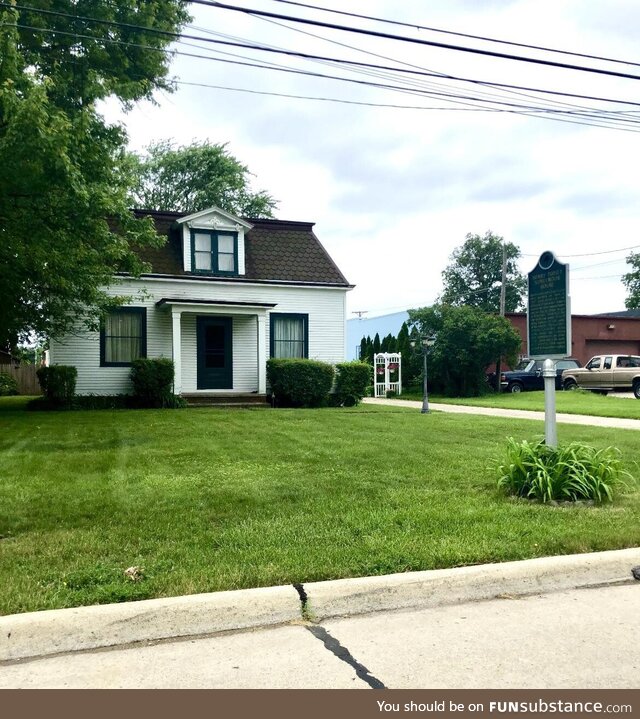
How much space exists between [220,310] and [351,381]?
4.59m

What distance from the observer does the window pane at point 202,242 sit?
2108cm

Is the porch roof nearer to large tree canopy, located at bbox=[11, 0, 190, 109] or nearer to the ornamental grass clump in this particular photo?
large tree canopy, located at bbox=[11, 0, 190, 109]

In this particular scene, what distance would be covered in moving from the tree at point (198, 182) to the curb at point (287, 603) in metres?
39.1

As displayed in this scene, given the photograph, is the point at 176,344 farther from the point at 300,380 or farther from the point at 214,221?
the point at 214,221

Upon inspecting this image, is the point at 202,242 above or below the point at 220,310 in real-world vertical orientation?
above

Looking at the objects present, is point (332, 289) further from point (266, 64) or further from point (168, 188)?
point (168, 188)

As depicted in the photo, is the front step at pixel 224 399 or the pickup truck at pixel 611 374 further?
the pickup truck at pixel 611 374

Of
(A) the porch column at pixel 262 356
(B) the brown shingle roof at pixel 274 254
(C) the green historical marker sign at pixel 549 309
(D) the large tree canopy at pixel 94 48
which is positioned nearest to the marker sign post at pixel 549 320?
(C) the green historical marker sign at pixel 549 309

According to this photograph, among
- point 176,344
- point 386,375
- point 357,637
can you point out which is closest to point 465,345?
point 386,375

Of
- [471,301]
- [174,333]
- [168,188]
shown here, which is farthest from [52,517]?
[471,301]

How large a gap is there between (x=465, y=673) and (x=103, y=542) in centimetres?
300

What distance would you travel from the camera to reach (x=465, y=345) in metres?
27.5

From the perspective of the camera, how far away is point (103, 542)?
516 centimetres

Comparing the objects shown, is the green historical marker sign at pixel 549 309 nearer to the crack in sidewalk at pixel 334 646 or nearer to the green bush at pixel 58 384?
the crack in sidewalk at pixel 334 646
